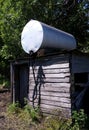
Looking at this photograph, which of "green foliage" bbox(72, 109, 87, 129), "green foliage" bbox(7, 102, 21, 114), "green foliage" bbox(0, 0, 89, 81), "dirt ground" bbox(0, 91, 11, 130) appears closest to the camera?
"green foliage" bbox(72, 109, 87, 129)

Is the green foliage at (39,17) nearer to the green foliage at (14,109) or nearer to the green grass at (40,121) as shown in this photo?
the green foliage at (14,109)

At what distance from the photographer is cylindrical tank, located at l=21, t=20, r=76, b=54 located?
7.86 meters

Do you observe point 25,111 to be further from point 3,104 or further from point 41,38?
point 41,38

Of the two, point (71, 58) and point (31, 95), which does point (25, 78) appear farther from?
point (71, 58)

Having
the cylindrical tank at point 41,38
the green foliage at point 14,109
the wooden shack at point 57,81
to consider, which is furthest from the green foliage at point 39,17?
the green foliage at point 14,109

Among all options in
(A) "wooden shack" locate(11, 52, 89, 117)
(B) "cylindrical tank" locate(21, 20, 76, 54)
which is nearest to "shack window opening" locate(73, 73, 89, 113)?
(A) "wooden shack" locate(11, 52, 89, 117)

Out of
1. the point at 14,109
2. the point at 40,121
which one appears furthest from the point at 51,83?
the point at 14,109

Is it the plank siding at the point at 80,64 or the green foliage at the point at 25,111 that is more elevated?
the plank siding at the point at 80,64

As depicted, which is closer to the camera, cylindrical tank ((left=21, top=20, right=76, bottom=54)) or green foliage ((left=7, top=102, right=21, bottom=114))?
cylindrical tank ((left=21, top=20, right=76, bottom=54))

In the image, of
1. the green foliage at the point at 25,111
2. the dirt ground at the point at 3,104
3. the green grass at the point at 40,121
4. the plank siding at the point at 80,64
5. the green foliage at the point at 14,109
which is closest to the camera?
the green grass at the point at 40,121

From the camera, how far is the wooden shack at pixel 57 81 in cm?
731

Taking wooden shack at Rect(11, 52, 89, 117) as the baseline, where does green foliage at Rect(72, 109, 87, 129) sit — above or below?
below

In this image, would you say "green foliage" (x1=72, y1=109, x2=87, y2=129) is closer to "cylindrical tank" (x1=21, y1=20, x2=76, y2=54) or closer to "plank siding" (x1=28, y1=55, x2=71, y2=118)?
"plank siding" (x1=28, y1=55, x2=71, y2=118)

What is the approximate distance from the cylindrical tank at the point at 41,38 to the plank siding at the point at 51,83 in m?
0.53
